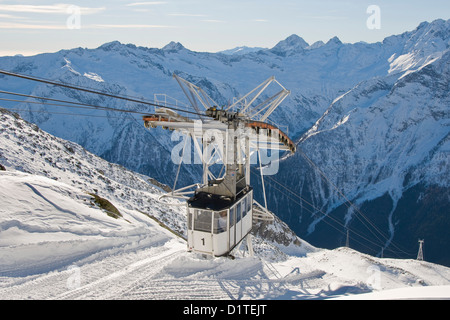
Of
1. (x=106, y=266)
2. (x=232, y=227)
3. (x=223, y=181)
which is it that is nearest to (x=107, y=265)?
(x=106, y=266)

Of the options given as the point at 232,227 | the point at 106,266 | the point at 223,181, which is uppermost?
the point at 223,181

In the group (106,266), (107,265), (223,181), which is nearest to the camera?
(106,266)

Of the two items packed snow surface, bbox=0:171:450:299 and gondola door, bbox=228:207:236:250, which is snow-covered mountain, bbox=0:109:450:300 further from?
gondola door, bbox=228:207:236:250

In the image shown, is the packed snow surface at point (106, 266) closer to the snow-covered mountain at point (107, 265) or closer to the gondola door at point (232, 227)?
the snow-covered mountain at point (107, 265)

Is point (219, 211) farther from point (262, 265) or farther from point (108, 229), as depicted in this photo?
point (108, 229)

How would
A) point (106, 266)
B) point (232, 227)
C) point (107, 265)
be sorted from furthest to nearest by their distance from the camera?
point (232, 227) < point (107, 265) < point (106, 266)

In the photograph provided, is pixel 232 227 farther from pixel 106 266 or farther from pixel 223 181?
pixel 106 266

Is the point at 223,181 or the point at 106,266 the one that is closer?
the point at 106,266

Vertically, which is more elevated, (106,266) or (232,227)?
(232,227)

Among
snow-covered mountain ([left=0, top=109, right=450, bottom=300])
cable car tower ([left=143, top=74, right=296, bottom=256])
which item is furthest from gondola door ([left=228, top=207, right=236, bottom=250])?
snow-covered mountain ([left=0, top=109, right=450, bottom=300])
